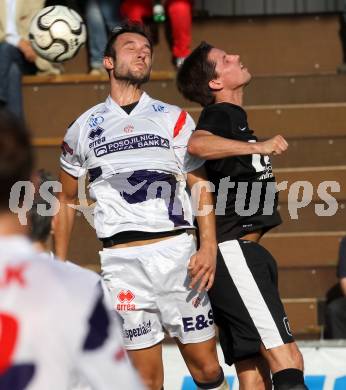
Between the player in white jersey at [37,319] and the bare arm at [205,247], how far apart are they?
2940 mm

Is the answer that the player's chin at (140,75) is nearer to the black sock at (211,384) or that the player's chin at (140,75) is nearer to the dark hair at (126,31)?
the dark hair at (126,31)

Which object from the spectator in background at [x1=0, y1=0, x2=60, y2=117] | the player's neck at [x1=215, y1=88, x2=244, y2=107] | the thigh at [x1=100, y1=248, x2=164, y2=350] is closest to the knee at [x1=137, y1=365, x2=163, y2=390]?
the thigh at [x1=100, y1=248, x2=164, y2=350]

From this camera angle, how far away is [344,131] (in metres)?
9.94

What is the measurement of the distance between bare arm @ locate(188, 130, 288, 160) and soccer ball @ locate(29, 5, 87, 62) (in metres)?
4.03

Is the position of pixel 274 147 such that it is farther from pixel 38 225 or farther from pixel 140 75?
pixel 38 225

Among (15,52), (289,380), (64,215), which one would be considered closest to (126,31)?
(64,215)

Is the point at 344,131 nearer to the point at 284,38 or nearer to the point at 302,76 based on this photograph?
the point at 302,76

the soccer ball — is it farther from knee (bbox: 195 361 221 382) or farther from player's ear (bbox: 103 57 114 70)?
knee (bbox: 195 361 221 382)

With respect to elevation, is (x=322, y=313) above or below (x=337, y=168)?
below

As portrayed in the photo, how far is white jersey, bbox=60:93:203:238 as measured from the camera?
5316 mm

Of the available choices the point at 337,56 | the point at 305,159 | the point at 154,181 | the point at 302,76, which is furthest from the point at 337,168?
the point at 154,181

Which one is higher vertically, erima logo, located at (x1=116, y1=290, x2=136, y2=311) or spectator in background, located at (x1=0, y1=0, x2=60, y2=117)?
spectator in background, located at (x1=0, y1=0, x2=60, y2=117)

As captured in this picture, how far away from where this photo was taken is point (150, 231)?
17.4ft

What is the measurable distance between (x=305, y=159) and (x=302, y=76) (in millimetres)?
901
